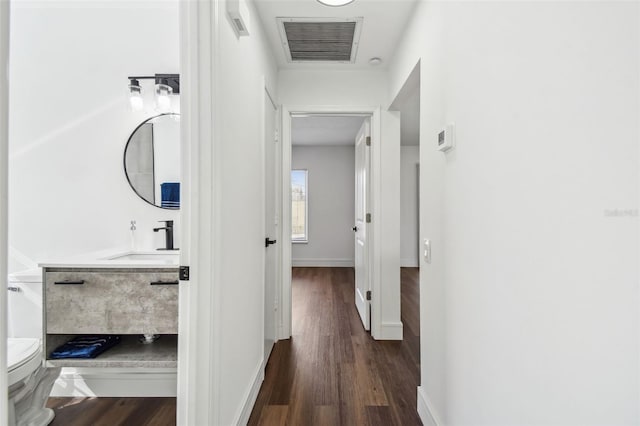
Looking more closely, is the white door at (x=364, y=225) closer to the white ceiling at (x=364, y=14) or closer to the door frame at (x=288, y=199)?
the door frame at (x=288, y=199)

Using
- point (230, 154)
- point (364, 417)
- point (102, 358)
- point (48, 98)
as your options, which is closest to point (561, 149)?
point (230, 154)

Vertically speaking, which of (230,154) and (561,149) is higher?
(230,154)

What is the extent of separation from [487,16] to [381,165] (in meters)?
1.85

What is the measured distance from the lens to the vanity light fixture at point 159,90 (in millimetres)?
2131

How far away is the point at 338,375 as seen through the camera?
2.27 metres

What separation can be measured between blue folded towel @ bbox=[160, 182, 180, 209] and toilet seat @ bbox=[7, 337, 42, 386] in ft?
3.36

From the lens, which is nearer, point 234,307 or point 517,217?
point 517,217

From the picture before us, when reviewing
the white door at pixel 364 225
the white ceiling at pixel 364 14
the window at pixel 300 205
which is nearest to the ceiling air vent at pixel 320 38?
the white ceiling at pixel 364 14

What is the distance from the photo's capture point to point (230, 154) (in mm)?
1541

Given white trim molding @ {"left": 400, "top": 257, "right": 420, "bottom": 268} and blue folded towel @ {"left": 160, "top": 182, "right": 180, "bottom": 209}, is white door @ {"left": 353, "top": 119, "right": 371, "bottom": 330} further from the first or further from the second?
white trim molding @ {"left": 400, "top": 257, "right": 420, "bottom": 268}

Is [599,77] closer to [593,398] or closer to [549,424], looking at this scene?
[593,398]

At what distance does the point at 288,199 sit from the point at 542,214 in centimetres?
232

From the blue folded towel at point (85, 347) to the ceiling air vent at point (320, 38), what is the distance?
7.45 feet

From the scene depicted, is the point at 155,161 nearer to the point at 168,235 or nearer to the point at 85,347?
the point at 168,235
